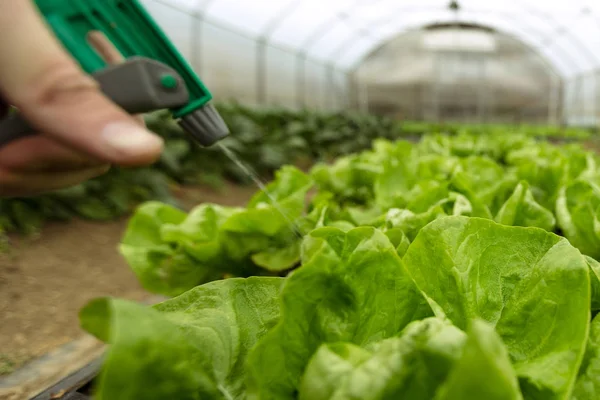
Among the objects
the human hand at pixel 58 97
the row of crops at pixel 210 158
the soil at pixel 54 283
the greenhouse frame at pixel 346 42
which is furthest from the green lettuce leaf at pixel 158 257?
the greenhouse frame at pixel 346 42

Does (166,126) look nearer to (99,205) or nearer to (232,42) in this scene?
(99,205)

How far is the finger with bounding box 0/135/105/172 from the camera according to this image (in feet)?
2.52

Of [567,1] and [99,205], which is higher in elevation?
[567,1]

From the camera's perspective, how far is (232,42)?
Result: 40.7 feet

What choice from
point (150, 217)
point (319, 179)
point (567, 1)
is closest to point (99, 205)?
point (319, 179)

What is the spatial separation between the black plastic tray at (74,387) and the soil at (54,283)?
156 cm

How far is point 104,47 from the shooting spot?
94 centimetres

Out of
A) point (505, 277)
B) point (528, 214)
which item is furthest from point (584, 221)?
point (505, 277)

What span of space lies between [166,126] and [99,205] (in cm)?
173

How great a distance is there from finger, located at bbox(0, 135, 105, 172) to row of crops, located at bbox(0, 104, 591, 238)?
3912 millimetres

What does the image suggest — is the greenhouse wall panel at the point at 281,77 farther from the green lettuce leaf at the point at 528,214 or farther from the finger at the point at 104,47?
the finger at the point at 104,47

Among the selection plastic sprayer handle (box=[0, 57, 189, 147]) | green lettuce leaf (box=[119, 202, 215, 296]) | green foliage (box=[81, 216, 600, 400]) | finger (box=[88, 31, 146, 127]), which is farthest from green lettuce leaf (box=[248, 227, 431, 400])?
green lettuce leaf (box=[119, 202, 215, 296])

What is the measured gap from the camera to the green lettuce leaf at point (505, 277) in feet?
2.23

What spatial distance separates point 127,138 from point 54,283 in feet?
11.5
